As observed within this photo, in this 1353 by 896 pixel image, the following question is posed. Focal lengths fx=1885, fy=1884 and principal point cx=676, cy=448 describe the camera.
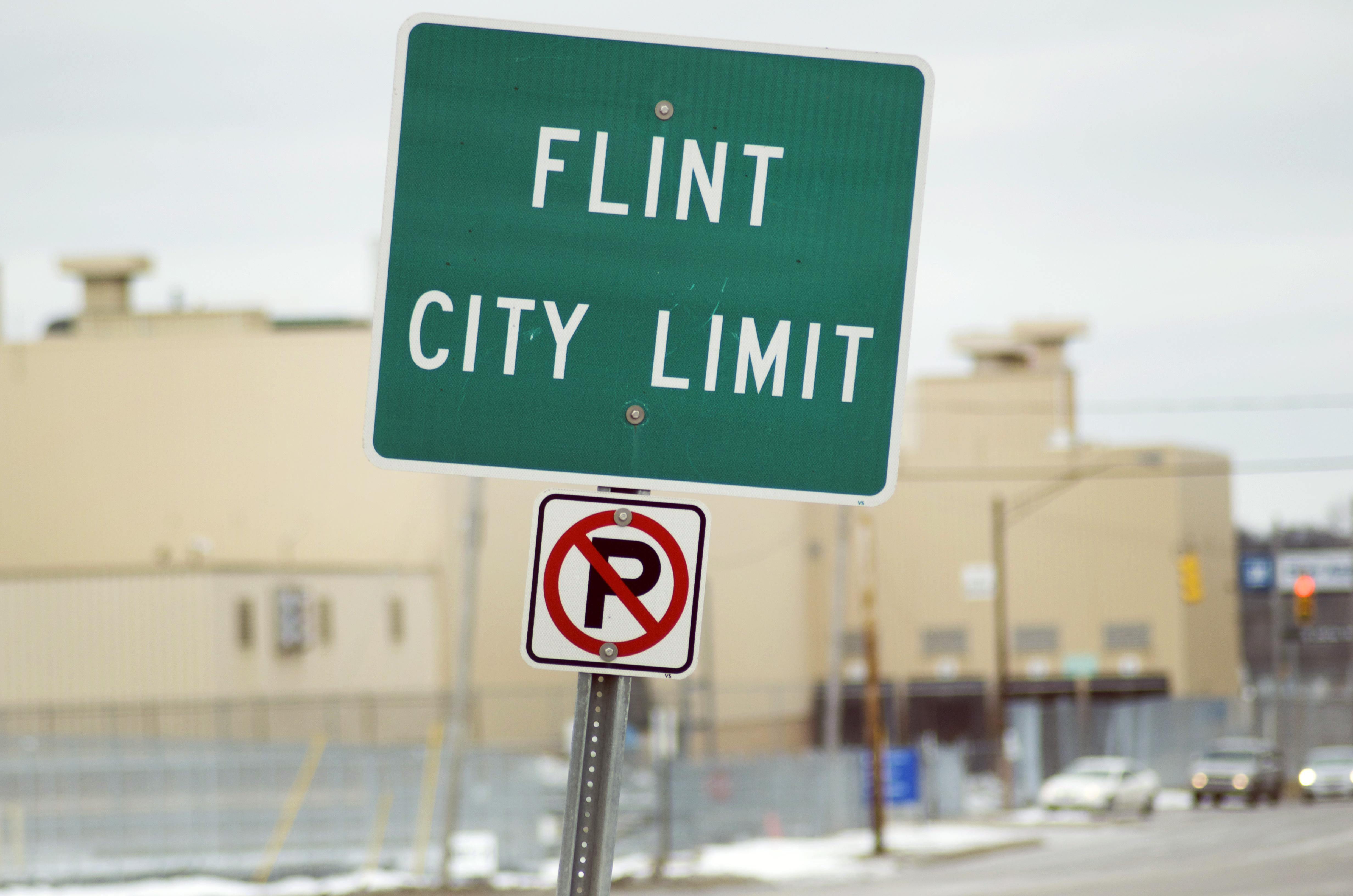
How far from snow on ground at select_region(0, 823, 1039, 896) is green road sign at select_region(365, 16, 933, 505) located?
71.3 ft

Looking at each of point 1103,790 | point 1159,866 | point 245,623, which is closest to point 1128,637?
point 1103,790

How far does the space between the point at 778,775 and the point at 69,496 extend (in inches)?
923

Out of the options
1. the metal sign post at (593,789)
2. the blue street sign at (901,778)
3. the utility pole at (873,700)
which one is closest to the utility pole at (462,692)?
the utility pole at (873,700)

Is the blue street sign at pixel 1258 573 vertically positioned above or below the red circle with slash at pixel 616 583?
above

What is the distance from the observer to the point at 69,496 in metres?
50.0

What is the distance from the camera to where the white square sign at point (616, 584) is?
360cm

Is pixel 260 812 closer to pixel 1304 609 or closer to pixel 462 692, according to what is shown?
pixel 462 692

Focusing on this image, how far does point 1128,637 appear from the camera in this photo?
61.8 metres

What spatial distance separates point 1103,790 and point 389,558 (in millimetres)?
18888

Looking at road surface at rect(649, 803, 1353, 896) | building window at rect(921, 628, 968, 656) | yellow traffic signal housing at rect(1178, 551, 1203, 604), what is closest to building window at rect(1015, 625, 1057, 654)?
building window at rect(921, 628, 968, 656)

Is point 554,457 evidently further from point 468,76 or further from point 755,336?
point 468,76

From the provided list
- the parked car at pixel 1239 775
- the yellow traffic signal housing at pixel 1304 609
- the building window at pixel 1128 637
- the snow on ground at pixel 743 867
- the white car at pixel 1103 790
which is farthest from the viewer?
the building window at pixel 1128 637

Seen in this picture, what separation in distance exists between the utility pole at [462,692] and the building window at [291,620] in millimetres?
13856

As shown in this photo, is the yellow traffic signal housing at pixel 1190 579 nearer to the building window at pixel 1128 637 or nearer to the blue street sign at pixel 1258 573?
the building window at pixel 1128 637
